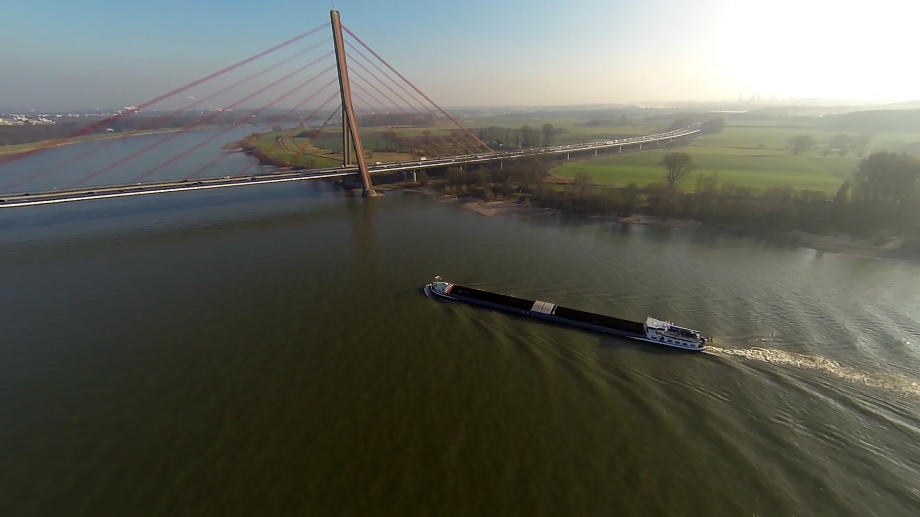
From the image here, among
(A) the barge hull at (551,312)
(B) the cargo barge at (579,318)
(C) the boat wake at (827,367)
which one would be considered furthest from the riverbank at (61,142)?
(C) the boat wake at (827,367)

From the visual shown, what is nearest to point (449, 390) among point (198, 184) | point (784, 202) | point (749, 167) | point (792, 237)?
point (792, 237)

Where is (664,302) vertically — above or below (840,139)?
below

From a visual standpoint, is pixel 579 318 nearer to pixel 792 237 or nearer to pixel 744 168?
pixel 792 237

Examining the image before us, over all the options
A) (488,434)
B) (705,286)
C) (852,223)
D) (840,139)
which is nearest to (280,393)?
(488,434)

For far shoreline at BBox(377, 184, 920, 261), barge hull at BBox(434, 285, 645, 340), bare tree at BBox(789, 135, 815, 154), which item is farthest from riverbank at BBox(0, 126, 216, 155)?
bare tree at BBox(789, 135, 815, 154)

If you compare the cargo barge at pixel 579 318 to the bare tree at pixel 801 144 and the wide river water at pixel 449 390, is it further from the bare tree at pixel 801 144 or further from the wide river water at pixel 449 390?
the bare tree at pixel 801 144

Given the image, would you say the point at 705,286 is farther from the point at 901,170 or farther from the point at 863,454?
the point at 901,170
